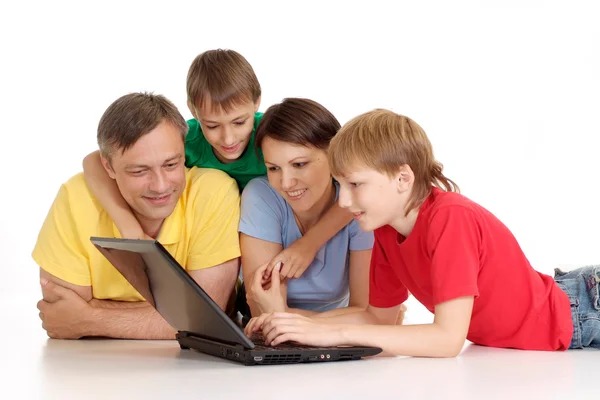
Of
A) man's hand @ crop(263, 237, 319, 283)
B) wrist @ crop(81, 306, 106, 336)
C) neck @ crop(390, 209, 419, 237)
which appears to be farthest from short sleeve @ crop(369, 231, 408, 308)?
wrist @ crop(81, 306, 106, 336)

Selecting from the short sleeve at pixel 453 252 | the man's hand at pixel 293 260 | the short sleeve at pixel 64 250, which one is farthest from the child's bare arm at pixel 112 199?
the short sleeve at pixel 453 252

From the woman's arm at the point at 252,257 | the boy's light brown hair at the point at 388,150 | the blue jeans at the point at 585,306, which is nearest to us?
the boy's light brown hair at the point at 388,150

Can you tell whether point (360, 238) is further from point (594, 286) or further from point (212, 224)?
point (594, 286)

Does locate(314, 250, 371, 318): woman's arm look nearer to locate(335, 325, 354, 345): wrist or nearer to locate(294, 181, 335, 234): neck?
locate(294, 181, 335, 234): neck

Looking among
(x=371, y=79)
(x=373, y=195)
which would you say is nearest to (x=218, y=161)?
(x=373, y=195)

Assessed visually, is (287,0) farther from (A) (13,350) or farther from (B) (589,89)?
(A) (13,350)

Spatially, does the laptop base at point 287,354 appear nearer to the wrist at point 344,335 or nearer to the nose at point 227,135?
the wrist at point 344,335

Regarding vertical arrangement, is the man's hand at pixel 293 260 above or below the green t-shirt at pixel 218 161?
below

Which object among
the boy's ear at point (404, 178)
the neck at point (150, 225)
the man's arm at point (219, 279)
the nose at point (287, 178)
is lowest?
the man's arm at point (219, 279)

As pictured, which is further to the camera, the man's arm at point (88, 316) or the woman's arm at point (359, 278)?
the woman's arm at point (359, 278)

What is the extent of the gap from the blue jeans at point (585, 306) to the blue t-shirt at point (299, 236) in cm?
84

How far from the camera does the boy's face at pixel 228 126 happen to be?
3.53 m

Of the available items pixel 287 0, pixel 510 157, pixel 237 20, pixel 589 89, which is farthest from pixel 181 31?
pixel 589 89

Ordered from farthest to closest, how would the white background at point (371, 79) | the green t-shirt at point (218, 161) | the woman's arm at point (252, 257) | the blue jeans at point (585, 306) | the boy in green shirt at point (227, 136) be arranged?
the white background at point (371, 79) < the green t-shirt at point (218, 161) < the woman's arm at point (252, 257) < the boy in green shirt at point (227, 136) < the blue jeans at point (585, 306)
